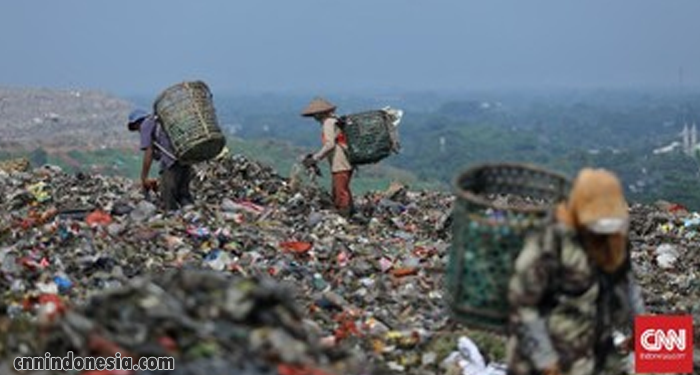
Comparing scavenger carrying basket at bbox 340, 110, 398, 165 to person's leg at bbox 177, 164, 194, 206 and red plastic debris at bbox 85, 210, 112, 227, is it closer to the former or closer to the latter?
person's leg at bbox 177, 164, 194, 206

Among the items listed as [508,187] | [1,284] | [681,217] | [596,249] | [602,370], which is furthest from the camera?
[681,217]

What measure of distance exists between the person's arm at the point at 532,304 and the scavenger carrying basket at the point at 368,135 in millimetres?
7113

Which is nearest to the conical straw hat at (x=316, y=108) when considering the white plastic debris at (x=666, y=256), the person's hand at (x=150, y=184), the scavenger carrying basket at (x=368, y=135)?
the scavenger carrying basket at (x=368, y=135)

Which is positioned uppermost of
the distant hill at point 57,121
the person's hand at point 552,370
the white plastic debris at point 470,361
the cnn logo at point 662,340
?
the person's hand at point 552,370

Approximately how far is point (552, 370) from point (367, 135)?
7.38 meters

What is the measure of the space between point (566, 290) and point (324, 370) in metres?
1.41

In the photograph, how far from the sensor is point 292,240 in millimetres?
9820

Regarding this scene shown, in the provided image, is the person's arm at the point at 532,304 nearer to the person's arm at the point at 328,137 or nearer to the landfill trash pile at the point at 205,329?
the landfill trash pile at the point at 205,329

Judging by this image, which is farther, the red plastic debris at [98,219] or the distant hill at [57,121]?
the distant hill at [57,121]

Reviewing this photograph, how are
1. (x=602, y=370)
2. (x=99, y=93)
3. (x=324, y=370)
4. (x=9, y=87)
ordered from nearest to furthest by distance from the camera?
(x=324, y=370) → (x=602, y=370) → (x=9, y=87) → (x=99, y=93)

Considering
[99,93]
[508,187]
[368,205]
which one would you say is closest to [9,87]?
[99,93]

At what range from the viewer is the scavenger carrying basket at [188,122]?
9.84 metres

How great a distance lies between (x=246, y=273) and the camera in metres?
8.13

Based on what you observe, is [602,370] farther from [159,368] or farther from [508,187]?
[159,368]
